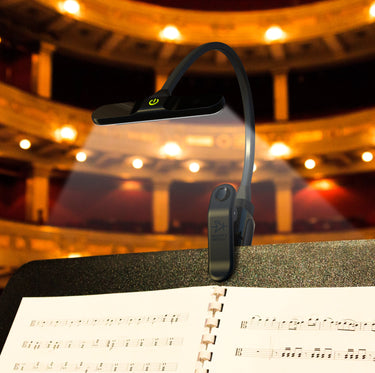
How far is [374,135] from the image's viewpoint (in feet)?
25.4

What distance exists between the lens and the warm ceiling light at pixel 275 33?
8461 mm

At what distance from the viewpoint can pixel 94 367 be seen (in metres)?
0.55

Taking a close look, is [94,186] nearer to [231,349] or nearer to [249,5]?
[249,5]

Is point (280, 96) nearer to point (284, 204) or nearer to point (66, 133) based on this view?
point (284, 204)

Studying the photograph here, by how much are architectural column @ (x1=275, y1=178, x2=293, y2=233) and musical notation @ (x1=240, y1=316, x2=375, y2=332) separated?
7488mm

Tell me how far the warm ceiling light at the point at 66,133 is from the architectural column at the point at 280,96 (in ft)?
10.6

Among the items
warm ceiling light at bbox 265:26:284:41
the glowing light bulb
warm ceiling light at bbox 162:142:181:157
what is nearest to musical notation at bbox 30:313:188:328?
the glowing light bulb

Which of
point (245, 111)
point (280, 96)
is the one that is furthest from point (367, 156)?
point (245, 111)

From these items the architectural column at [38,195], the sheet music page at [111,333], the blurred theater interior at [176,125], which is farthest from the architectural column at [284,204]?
the sheet music page at [111,333]

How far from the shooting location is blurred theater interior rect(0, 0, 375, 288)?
756 centimetres

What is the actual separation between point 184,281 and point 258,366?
175 millimetres

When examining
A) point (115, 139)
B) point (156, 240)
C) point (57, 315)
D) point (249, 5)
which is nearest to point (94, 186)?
point (115, 139)

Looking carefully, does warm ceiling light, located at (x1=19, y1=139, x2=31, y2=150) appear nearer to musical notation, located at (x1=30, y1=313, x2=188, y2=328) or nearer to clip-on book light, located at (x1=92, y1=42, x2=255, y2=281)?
clip-on book light, located at (x1=92, y1=42, x2=255, y2=281)

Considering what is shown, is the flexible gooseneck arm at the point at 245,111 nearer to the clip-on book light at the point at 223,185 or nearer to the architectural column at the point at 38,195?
the clip-on book light at the point at 223,185
